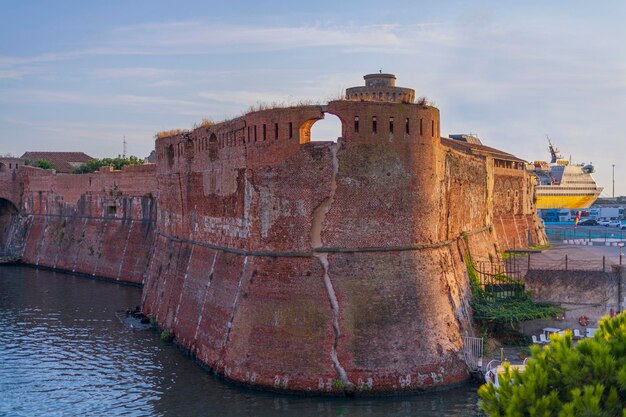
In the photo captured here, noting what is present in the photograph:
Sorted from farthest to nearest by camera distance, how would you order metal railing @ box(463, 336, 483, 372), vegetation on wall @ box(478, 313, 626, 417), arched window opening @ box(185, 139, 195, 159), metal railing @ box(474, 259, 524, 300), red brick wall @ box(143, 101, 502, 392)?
arched window opening @ box(185, 139, 195, 159)
metal railing @ box(474, 259, 524, 300)
metal railing @ box(463, 336, 483, 372)
red brick wall @ box(143, 101, 502, 392)
vegetation on wall @ box(478, 313, 626, 417)

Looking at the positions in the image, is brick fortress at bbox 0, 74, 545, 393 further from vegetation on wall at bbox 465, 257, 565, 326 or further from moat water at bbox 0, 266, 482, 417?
vegetation on wall at bbox 465, 257, 565, 326

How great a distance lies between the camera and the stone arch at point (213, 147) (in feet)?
83.6

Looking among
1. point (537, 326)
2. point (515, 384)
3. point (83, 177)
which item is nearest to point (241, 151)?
point (537, 326)

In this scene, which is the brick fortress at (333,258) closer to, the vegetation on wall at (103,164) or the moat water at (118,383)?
the moat water at (118,383)

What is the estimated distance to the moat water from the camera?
1889 centimetres

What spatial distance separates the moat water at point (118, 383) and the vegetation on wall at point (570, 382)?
26.8 feet

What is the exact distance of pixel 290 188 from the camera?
69.1 ft

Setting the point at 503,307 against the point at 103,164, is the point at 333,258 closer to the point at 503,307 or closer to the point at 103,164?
the point at 503,307

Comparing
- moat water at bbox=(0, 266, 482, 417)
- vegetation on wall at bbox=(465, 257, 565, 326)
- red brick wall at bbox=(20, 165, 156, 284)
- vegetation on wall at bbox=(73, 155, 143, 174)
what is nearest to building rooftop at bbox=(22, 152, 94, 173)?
vegetation on wall at bbox=(73, 155, 143, 174)

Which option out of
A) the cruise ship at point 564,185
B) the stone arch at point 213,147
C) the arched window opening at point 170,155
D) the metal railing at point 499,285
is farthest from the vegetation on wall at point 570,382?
the cruise ship at point 564,185

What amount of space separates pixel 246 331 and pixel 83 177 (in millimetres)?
33762

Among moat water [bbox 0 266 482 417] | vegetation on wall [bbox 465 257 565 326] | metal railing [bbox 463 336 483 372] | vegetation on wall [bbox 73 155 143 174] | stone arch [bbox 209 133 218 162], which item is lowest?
moat water [bbox 0 266 482 417]

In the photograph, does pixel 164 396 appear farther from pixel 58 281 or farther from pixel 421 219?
pixel 58 281

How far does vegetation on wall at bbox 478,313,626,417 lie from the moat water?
26.8ft
